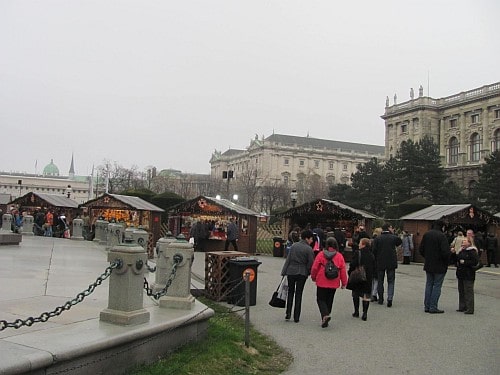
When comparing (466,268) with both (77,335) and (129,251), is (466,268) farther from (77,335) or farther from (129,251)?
(77,335)

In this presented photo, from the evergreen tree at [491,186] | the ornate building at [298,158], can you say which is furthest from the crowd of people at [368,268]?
the ornate building at [298,158]

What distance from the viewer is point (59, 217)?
1255 inches

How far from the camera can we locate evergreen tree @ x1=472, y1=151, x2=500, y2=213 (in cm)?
4769

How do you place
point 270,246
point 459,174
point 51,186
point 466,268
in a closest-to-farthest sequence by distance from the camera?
point 466,268 < point 270,246 < point 459,174 < point 51,186

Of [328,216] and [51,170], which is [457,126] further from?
[51,170]

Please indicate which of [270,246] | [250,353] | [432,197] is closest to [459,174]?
[432,197]

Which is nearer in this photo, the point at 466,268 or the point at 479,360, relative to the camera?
the point at 479,360

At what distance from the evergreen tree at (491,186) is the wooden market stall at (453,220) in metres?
23.6

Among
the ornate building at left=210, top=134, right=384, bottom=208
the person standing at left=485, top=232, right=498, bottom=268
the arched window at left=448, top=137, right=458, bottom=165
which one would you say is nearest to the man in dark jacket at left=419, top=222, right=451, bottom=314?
the person standing at left=485, top=232, right=498, bottom=268

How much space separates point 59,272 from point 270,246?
19495 millimetres

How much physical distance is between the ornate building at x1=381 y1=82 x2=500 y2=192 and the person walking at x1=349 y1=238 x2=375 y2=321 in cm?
6288

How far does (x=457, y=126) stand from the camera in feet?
262

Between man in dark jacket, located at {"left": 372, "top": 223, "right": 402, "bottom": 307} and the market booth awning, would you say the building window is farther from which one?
man in dark jacket, located at {"left": 372, "top": 223, "right": 402, "bottom": 307}

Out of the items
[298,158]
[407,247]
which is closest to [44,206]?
[407,247]
